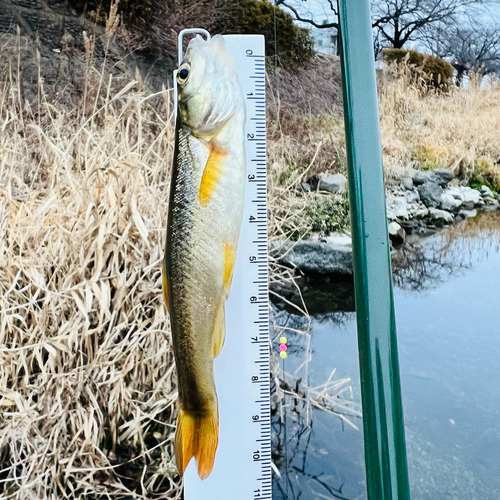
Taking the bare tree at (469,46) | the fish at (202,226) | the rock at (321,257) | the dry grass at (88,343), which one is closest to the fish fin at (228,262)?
the fish at (202,226)

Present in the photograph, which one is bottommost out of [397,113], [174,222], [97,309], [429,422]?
[429,422]

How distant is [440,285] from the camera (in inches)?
30.5

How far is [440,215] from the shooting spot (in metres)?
0.89

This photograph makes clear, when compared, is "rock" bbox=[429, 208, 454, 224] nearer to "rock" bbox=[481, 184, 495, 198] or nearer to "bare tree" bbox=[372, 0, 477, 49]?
"rock" bbox=[481, 184, 495, 198]

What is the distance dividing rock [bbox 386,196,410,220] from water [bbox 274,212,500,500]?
73 mm

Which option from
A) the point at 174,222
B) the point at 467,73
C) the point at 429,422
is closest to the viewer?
the point at 174,222

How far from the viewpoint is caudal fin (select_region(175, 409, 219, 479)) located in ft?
1.20

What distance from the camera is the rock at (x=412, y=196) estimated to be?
92cm

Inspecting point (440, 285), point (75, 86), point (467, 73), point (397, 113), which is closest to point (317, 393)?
point (440, 285)

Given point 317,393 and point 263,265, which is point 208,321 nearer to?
point 263,265

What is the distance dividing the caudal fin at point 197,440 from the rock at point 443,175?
70 cm

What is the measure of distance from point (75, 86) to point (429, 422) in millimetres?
927

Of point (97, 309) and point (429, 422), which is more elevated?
point (97, 309)

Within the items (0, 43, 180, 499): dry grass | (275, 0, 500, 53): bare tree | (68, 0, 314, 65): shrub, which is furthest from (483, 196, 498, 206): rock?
(0, 43, 180, 499): dry grass
